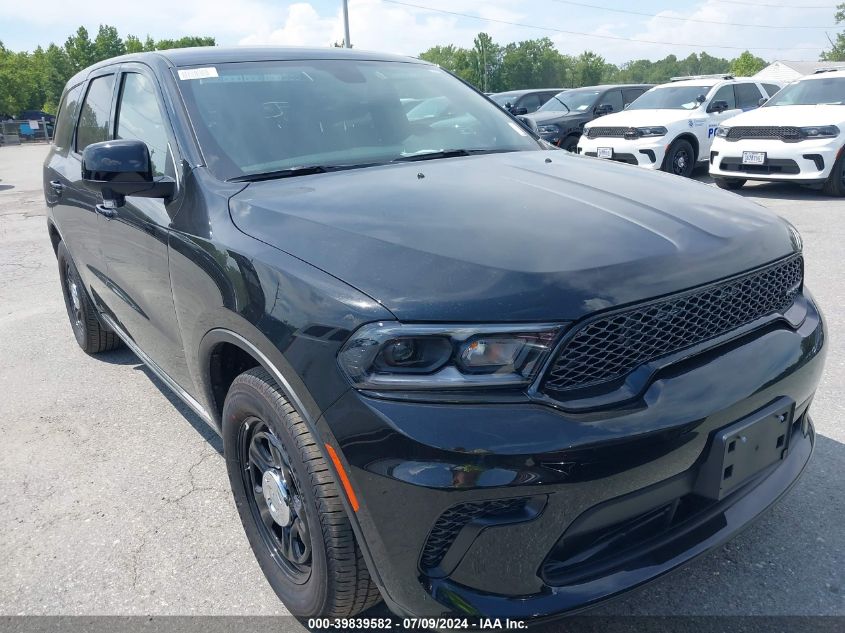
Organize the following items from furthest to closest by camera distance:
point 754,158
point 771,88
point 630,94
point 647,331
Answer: point 630,94 < point 771,88 < point 754,158 < point 647,331

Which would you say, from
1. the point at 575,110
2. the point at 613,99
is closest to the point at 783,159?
the point at 575,110

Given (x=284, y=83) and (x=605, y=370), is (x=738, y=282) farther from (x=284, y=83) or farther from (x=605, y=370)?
(x=284, y=83)

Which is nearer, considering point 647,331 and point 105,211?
point 647,331

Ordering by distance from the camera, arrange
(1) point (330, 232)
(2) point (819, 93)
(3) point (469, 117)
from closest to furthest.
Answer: (1) point (330, 232) < (3) point (469, 117) < (2) point (819, 93)

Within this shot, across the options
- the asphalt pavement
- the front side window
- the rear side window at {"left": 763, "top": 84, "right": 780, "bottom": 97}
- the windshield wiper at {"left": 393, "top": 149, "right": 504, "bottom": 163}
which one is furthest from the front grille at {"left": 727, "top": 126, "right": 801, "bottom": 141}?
the front side window

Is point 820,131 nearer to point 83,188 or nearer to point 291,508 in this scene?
point 83,188

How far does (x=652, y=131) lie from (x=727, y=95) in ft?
7.77

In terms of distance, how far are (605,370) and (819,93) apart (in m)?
10.4

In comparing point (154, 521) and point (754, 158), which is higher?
point (754, 158)

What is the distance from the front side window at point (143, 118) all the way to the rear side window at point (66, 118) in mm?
1112

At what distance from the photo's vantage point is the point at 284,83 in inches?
118

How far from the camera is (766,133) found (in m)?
9.49

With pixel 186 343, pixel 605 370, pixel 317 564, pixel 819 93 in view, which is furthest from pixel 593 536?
pixel 819 93

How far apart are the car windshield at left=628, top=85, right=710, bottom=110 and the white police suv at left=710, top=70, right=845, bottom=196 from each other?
64.8 inches
